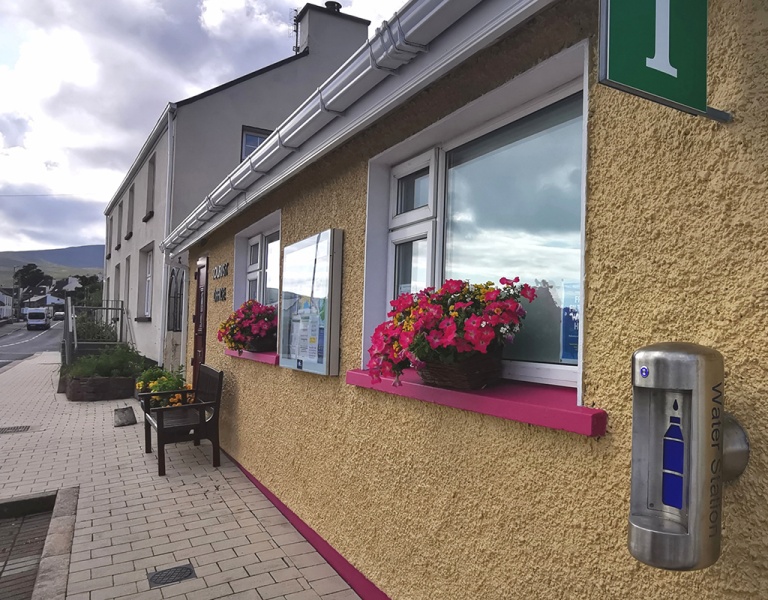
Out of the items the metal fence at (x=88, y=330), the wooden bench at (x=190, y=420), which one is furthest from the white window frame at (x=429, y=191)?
the metal fence at (x=88, y=330)

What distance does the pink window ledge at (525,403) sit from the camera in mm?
1934

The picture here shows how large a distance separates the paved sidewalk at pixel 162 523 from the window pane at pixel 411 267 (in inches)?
73.3

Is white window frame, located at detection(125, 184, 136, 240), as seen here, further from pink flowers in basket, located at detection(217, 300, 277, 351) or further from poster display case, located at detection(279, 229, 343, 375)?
poster display case, located at detection(279, 229, 343, 375)

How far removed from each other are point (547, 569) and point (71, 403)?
1156cm

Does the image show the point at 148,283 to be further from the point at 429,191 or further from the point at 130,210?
the point at 429,191

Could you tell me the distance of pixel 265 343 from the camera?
5484mm

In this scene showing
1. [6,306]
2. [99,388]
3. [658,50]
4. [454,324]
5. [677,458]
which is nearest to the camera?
[677,458]

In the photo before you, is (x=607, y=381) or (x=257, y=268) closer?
(x=607, y=381)

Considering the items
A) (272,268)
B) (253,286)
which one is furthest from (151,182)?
(272,268)

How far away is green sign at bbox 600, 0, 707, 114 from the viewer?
4.65 feet

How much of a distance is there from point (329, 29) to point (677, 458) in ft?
46.8

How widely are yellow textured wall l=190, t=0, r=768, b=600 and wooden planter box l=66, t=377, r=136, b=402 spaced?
10044 millimetres

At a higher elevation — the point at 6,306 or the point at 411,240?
the point at 411,240

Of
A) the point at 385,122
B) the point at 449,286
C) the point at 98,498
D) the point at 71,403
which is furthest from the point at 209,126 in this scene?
the point at 449,286
